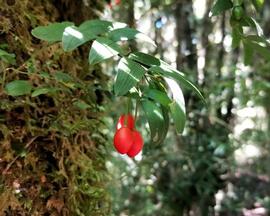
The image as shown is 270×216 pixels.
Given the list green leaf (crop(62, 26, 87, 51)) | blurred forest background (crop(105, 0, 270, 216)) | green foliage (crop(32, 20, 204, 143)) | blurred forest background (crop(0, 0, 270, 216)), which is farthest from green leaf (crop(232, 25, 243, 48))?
blurred forest background (crop(105, 0, 270, 216))

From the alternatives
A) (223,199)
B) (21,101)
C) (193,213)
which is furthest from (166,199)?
(21,101)

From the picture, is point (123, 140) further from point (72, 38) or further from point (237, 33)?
point (237, 33)

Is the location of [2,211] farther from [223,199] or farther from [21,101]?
[223,199]

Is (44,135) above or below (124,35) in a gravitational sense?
below

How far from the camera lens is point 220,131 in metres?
3.14

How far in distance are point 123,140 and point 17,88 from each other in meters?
0.22

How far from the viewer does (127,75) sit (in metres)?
0.64

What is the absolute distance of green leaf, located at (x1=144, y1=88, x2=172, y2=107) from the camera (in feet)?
2.32

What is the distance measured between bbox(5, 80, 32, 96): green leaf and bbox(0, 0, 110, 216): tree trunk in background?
0.04 m

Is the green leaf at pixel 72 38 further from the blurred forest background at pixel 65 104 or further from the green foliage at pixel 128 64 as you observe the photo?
the blurred forest background at pixel 65 104

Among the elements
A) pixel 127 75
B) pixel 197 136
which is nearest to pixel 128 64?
pixel 127 75

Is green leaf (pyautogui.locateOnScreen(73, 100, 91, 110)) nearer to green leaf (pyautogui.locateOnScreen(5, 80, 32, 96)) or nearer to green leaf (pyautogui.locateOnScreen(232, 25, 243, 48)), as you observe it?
green leaf (pyautogui.locateOnScreen(5, 80, 32, 96))

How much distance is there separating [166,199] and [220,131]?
580 mm

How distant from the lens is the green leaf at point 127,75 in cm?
63
